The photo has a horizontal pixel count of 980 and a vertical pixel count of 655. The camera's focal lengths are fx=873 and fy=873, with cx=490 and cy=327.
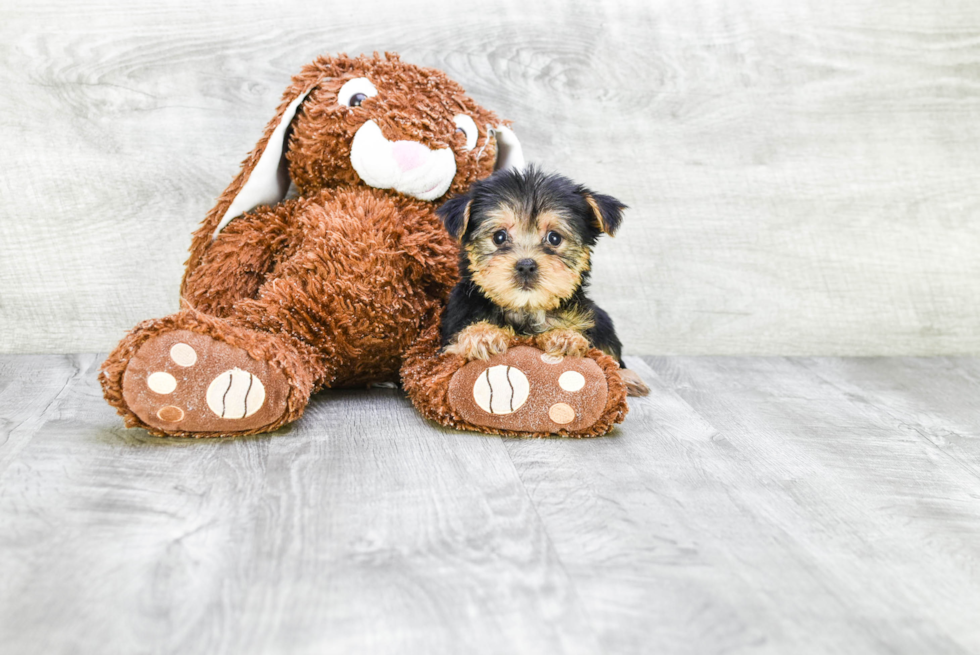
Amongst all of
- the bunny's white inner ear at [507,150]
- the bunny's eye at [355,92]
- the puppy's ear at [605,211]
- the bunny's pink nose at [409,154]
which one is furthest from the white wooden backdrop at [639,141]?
the puppy's ear at [605,211]

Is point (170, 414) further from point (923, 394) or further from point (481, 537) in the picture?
point (923, 394)

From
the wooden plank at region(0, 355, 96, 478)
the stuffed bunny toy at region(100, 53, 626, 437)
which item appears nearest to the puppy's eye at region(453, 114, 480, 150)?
the stuffed bunny toy at region(100, 53, 626, 437)

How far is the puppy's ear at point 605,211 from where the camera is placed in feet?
5.31

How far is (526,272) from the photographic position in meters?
1.57

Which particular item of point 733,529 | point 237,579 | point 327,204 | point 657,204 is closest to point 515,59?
point 657,204

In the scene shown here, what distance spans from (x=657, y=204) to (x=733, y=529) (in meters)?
1.40

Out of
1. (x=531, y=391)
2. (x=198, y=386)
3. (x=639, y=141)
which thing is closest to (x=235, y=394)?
(x=198, y=386)

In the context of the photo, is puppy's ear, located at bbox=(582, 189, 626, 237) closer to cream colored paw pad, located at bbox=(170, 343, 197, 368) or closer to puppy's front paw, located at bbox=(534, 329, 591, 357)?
puppy's front paw, located at bbox=(534, 329, 591, 357)

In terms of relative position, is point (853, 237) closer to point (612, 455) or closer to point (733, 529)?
point (612, 455)

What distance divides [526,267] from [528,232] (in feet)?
0.26

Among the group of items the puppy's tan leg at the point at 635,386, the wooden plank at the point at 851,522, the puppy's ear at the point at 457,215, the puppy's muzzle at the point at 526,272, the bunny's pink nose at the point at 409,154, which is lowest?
the puppy's tan leg at the point at 635,386

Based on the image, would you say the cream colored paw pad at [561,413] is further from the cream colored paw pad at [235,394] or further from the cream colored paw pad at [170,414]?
the cream colored paw pad at [170,414]

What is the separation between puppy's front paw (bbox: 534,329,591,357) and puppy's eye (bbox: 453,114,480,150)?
511mm

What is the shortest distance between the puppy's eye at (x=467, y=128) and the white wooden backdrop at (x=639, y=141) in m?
0.51
